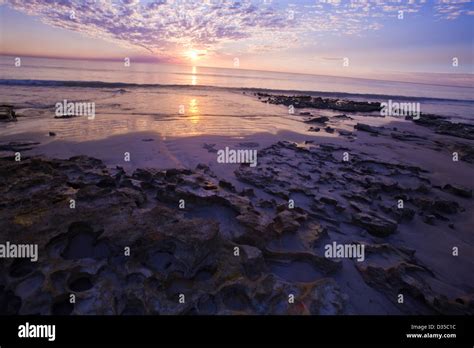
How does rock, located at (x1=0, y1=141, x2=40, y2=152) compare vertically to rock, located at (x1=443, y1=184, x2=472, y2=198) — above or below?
above

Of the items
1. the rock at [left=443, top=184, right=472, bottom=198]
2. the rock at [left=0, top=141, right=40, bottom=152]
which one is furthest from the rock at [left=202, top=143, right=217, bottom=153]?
the rock at [left=443, top=184, right=472, bottom=198]

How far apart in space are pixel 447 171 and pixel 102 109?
1389 cm

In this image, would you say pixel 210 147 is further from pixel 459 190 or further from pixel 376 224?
pixel 459 190

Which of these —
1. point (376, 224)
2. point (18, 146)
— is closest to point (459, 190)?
point (376, 224)

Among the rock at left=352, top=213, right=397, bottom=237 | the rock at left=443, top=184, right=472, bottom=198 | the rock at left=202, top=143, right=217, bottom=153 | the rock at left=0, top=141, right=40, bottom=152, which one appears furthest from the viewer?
the rock at left=202, top=143, right=217, bottom=153

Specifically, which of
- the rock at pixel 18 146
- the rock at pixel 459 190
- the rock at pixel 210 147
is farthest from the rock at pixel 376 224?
the rock at pixel 18 146

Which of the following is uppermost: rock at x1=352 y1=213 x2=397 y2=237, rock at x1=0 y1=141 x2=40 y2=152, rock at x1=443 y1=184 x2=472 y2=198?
rock at x1=0 y1=141 x2=40 y2=152

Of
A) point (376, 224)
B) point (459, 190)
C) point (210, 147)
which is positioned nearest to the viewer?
point (376, 224)

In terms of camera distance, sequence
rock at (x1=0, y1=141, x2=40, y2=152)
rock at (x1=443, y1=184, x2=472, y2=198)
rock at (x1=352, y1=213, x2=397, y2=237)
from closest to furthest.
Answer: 1. rock at (x1=352, y1=213, x2=397, y2=237)
2. rock at (x1=443, y1=184, x2=472, y2=198)
3. rock at (x1=0, y1=141, x2=40, y2=152)

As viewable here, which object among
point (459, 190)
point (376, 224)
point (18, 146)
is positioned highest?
point (18, 146)

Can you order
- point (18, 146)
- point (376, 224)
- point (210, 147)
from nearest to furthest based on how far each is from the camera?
point (376, 224) < point (18, 146) < point (210, 147)

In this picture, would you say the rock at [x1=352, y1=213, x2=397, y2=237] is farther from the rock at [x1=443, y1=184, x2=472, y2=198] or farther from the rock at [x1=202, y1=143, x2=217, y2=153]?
the rock at [x1=202, y1=143, x2=217, y2=153]

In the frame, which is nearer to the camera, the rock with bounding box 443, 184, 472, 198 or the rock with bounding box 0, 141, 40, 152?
the rock with bounding box 443, 184, 472, 198

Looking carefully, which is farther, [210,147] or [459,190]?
[210,147]
